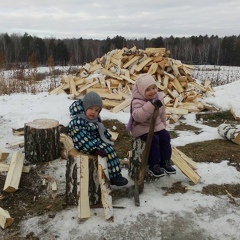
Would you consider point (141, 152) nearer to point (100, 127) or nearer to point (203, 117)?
point (100, 127)

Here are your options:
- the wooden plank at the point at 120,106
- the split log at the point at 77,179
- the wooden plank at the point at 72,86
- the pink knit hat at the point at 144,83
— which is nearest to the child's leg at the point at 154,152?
the pink knit hat at the point at 144,83

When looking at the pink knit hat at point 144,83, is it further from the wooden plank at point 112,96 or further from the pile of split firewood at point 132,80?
the wooden plank at point 112,96

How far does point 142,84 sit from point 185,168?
5.04 feet

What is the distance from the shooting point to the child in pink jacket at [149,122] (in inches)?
162

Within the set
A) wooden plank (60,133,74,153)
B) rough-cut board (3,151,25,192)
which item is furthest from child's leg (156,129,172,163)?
rough-cut board (3,151,25,192)

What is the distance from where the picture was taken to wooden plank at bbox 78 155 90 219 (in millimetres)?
3515

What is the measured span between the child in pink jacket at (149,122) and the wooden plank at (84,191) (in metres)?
0.99

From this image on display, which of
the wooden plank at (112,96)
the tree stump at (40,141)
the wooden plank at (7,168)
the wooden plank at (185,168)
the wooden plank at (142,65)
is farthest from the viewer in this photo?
the wooden plank at (142,65)

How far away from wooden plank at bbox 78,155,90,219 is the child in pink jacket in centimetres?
99

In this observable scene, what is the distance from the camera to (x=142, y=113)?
407 centimetres

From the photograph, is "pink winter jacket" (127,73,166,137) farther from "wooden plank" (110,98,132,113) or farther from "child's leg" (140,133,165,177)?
"wooden plank" (110,98,132,113)

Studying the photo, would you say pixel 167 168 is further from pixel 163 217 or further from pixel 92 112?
pixel 92 112

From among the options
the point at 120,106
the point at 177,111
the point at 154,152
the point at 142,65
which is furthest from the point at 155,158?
the point at 142,65

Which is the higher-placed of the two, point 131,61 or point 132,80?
point 131,61
